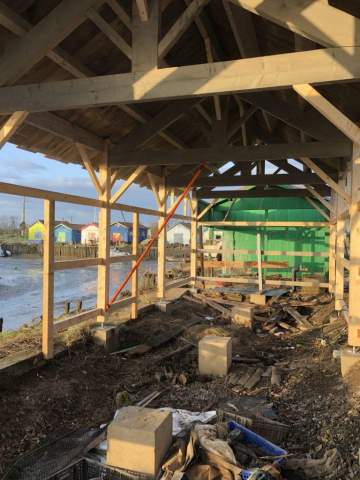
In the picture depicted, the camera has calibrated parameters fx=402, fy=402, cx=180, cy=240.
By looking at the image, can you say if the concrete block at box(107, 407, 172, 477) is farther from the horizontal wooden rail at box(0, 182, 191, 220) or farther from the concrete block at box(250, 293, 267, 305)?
the concrete block at box(250, 293, 267, 305)

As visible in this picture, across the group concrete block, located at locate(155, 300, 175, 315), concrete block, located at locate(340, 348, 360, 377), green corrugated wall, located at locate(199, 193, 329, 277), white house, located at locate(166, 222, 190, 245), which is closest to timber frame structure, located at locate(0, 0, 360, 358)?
concrete block, located at locate(340, 348, 360, 377)

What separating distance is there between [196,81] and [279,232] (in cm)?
1426

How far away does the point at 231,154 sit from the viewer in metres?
7.55

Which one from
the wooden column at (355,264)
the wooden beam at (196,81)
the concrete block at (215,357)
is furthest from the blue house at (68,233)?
the wooden beam at (196,81)

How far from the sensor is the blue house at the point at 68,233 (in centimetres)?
6159

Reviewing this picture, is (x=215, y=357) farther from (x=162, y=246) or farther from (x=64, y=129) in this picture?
(x=162, y=246)

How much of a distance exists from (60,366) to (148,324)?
3.07 metres

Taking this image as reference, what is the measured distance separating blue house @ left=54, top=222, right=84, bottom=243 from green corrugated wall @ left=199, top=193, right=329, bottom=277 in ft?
154

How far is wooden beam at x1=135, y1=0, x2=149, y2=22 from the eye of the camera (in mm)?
3964

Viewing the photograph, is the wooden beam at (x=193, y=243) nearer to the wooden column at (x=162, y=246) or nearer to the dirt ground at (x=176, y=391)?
the wooden column at (x=162, y=246)

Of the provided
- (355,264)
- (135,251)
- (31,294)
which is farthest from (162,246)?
(31,294)

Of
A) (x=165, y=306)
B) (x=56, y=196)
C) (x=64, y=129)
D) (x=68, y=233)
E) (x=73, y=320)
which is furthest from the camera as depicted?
(x=68, y=233)

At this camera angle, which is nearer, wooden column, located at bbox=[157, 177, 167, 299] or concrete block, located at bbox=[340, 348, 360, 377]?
concrete block, located at bbox=[340, 348, 360, 377]

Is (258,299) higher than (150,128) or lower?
lower
